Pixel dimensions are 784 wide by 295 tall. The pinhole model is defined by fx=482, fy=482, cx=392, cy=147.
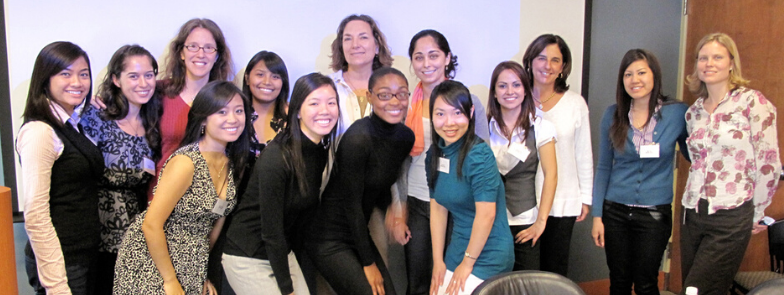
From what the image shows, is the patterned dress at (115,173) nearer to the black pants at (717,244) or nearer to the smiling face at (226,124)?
the smiling face at (226,124)

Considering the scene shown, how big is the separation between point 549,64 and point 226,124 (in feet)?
5.71

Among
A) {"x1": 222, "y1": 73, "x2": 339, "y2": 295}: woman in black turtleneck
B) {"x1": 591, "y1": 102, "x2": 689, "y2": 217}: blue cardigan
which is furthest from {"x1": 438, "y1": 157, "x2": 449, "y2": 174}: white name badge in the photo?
{"x1": 591, "y1": 102, "x2": 689, "y2": 217}: blue cardigan

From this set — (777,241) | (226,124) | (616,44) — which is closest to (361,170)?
(226,124)

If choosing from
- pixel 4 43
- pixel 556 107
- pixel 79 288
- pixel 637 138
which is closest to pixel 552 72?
pixel 556 107

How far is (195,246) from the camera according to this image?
6.79 feet

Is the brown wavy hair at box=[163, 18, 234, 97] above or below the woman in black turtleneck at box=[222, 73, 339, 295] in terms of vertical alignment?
above

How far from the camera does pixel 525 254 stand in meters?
2.50

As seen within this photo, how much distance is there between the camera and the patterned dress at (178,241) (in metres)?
1.98

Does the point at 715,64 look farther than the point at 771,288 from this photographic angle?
Yes

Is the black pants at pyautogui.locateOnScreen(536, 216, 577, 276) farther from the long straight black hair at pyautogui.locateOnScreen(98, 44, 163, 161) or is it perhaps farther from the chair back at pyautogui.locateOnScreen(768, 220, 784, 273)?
the long straight black hair at pyautogui.locateOnScreen(98, 44, 163, 161)

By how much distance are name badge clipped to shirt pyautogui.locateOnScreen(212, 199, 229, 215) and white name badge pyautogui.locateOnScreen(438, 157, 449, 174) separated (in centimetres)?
95

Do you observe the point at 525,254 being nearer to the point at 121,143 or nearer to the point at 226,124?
the point at 226,124

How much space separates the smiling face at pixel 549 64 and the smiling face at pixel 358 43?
3.10ft

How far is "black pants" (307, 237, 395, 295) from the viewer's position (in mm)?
2207
